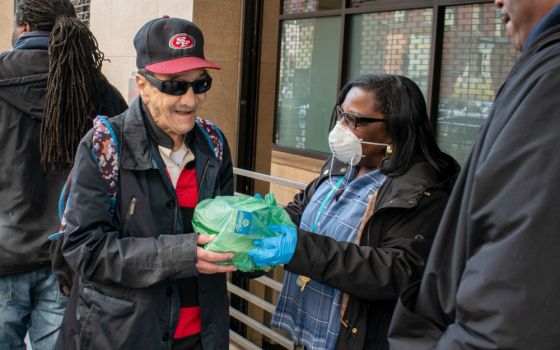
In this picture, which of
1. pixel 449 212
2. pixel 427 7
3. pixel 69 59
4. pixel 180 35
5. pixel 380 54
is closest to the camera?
pixel 449 212

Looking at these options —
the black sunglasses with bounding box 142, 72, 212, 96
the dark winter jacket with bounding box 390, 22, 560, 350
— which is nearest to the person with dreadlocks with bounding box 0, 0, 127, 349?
the black sunglasses with bounding box 142, 72, 212, 96

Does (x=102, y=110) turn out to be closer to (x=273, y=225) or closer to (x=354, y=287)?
(x=273, y=225)

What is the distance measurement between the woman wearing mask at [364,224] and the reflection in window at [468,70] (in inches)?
117

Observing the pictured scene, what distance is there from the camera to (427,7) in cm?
573

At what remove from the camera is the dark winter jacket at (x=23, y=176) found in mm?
→ 3199

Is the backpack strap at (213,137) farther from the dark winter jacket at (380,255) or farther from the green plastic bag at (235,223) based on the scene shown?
the dark winter jacket at (380,255)

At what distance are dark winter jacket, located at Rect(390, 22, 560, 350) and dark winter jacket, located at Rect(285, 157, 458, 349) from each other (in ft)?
2.92

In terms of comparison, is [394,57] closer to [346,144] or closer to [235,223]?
[346,144]

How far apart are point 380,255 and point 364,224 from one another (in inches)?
5.9

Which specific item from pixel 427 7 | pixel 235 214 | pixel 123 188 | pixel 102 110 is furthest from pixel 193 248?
pixel 427 7

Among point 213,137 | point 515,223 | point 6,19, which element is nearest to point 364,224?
point 213,137

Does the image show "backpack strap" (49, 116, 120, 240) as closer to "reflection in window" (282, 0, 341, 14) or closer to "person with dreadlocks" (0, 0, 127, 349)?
"person with dreadlocks" (0, 0, 127, 349)

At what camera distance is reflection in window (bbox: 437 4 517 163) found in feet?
17.5

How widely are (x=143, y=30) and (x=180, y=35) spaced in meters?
0.15
